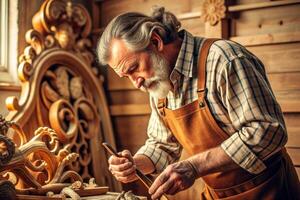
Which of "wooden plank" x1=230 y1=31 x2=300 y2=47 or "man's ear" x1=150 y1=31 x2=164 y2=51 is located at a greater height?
"wooden plank" x1=230 y1=31 x2=300 y2=47

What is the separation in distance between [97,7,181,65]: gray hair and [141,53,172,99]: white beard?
83mm

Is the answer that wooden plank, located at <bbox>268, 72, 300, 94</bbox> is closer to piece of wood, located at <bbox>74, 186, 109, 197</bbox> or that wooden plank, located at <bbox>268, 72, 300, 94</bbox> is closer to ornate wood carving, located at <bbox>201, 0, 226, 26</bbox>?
ornate wood carving, located at <bbox>201, 0, 226, 26</bbox>

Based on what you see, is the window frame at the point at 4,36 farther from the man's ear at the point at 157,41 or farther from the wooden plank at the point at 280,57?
the wooden plank at the point at 280,57

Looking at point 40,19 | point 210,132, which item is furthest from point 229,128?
point 40,19

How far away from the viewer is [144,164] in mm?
2393

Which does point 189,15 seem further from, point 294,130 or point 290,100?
point 294,130

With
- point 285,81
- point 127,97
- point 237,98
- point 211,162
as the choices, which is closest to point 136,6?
point 127,97

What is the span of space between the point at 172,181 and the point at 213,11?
1.48 meters

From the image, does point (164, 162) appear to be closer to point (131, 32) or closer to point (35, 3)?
point (131, 32)

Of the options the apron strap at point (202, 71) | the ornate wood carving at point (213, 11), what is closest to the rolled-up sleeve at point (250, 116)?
the apron strap at point (202, 71)

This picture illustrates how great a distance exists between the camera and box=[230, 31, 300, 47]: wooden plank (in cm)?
290

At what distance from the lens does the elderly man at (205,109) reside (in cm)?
200

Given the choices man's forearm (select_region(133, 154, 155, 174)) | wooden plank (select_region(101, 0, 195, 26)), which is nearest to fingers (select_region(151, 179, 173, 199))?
man's forearm (select_region(133, 154, 155, 174))

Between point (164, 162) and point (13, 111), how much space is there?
93 cm
